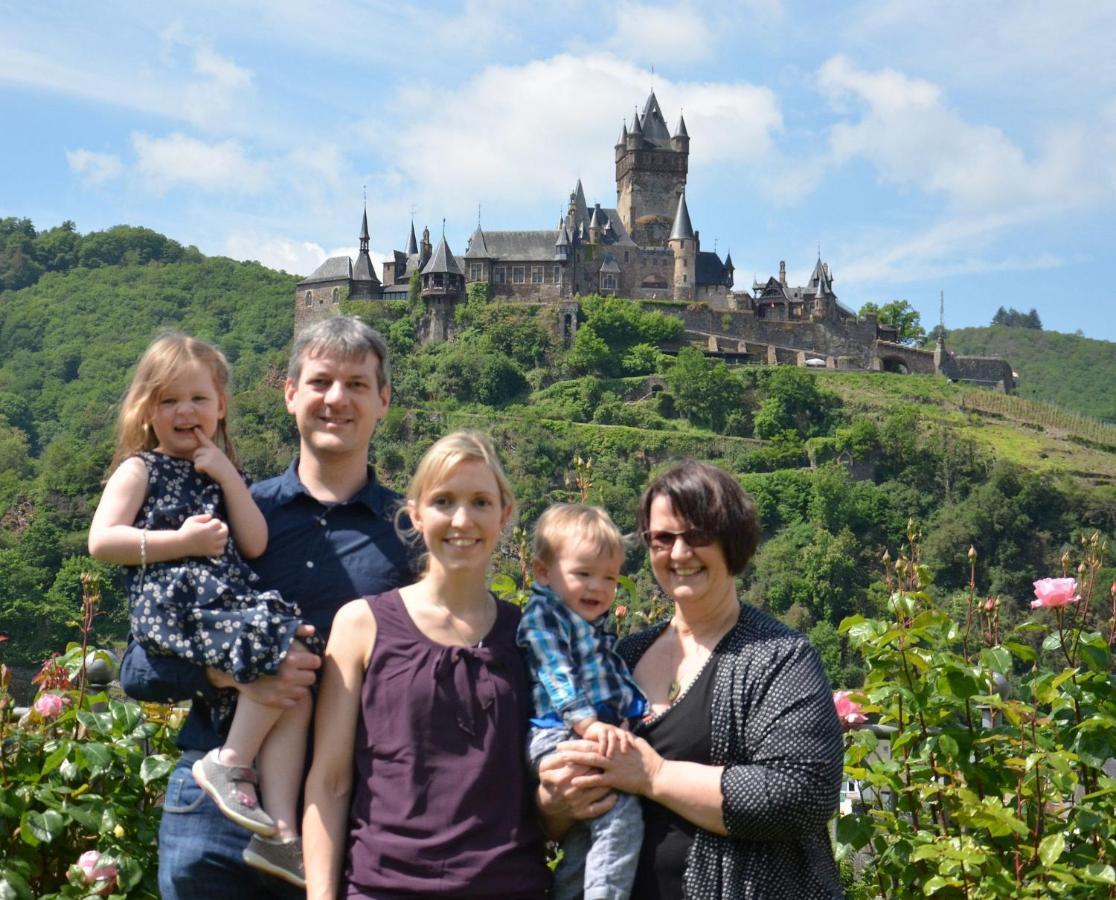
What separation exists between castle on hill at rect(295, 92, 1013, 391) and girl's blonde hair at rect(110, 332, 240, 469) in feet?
190

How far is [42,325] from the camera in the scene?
99562 mm

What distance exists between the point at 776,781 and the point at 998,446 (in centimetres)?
5882

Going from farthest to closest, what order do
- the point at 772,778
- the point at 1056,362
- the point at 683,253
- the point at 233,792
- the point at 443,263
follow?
the point at 1056,362 → the point at 683,253 → the point at 443,263 → the point at 233,792 → the point at 772,778

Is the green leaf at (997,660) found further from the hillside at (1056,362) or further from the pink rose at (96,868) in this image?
the hillside at (1056,362)

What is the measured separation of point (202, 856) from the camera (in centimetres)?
361

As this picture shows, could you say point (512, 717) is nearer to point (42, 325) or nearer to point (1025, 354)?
point (42, 325)

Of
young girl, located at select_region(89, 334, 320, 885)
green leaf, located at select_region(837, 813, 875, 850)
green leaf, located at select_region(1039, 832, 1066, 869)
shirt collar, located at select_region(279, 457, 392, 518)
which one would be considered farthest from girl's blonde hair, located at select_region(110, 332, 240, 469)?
green leaf, located at select_region(1039, 832, 1066, 869)

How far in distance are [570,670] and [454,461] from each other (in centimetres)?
62

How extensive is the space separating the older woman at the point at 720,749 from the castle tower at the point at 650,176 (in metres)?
64.6

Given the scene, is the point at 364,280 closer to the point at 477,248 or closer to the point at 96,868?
the point at 477,248

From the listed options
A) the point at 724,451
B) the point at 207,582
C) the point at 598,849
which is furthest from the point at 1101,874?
the point at 724,451

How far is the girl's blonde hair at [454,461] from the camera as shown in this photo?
3635 millimetres

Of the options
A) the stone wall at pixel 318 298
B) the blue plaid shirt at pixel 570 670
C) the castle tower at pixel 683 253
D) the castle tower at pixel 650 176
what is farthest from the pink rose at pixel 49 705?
the castle tower at pixel 650 176

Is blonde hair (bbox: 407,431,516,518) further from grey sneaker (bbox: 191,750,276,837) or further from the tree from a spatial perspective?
the tree
